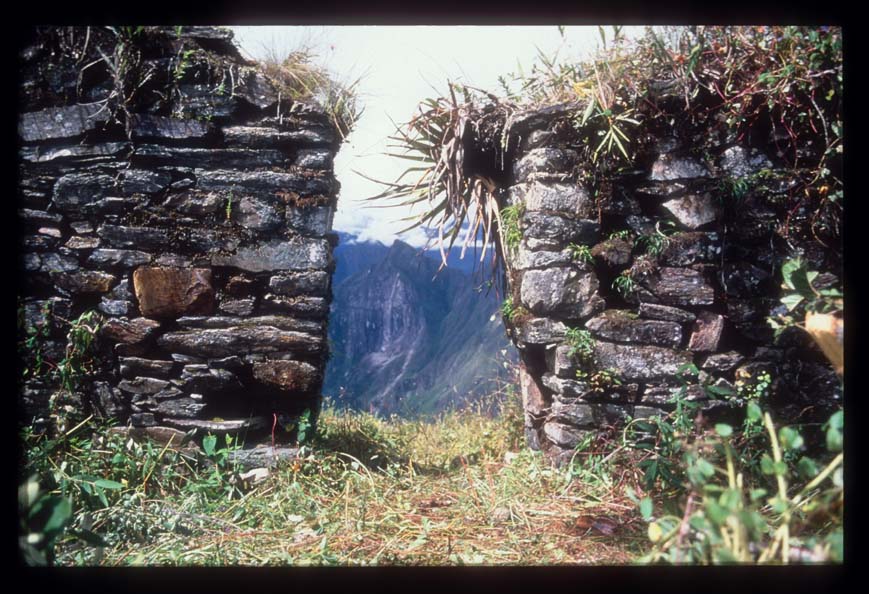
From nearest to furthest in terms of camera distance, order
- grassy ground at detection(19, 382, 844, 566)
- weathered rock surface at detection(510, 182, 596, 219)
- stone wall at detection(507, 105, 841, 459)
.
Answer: grassy ground at detection(19, 382, 844, 566), stone wall at detection(507, 105, 841, 459), weathered rock surface at detection(510, 182, 596, 219)

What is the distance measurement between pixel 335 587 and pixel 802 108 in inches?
118

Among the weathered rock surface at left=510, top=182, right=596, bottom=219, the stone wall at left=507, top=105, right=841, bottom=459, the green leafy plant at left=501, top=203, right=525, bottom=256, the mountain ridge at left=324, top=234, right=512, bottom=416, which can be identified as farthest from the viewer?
the mountain ridge at left=324, top=234, right=512, bottom=416

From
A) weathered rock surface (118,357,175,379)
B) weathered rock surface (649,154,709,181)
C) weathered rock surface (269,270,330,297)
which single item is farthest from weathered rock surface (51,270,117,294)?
weathered rock surface (649,154,709,181)

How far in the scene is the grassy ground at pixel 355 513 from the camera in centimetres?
192

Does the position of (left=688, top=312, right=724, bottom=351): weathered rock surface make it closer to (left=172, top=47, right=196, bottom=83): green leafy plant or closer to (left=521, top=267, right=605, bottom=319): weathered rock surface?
(left=521, top=267, right=605, bottom=319): weathered rock surface

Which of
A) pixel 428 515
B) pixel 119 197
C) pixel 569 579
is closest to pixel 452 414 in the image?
pixel 428 515

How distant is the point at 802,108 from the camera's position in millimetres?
2354

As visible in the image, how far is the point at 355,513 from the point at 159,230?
177 centimetres

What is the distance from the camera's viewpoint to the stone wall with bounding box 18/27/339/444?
2.54 meters

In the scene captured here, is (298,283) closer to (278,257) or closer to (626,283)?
(278,257)

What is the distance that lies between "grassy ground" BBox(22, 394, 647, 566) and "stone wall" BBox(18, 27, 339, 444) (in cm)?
34

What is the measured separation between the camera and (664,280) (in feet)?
8.19

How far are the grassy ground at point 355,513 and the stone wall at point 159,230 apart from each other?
338 millimetres
